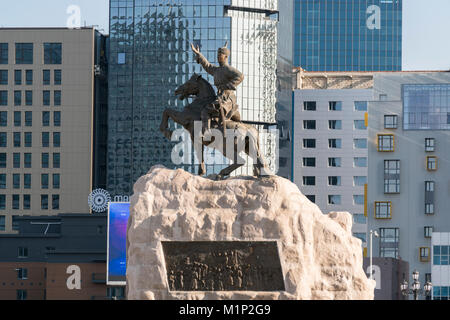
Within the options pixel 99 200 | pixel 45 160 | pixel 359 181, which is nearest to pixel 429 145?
pixel 359 181

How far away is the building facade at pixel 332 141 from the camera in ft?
420

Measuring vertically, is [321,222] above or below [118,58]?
below

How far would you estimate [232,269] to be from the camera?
114 feet

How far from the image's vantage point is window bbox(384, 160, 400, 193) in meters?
113

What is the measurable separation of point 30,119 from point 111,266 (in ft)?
106

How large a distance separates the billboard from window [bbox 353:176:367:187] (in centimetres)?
3434

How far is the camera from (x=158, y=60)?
122 m

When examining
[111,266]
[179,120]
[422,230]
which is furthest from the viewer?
[422,230]

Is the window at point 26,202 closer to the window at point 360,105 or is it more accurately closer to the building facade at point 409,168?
the building facade at point 409,168

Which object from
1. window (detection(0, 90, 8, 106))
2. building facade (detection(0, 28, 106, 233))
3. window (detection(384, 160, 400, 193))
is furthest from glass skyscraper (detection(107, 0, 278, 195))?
window (detection(384, 160, 400, 193))

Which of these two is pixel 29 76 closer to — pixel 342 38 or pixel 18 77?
pixel 18 77

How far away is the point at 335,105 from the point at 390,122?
1552cm
